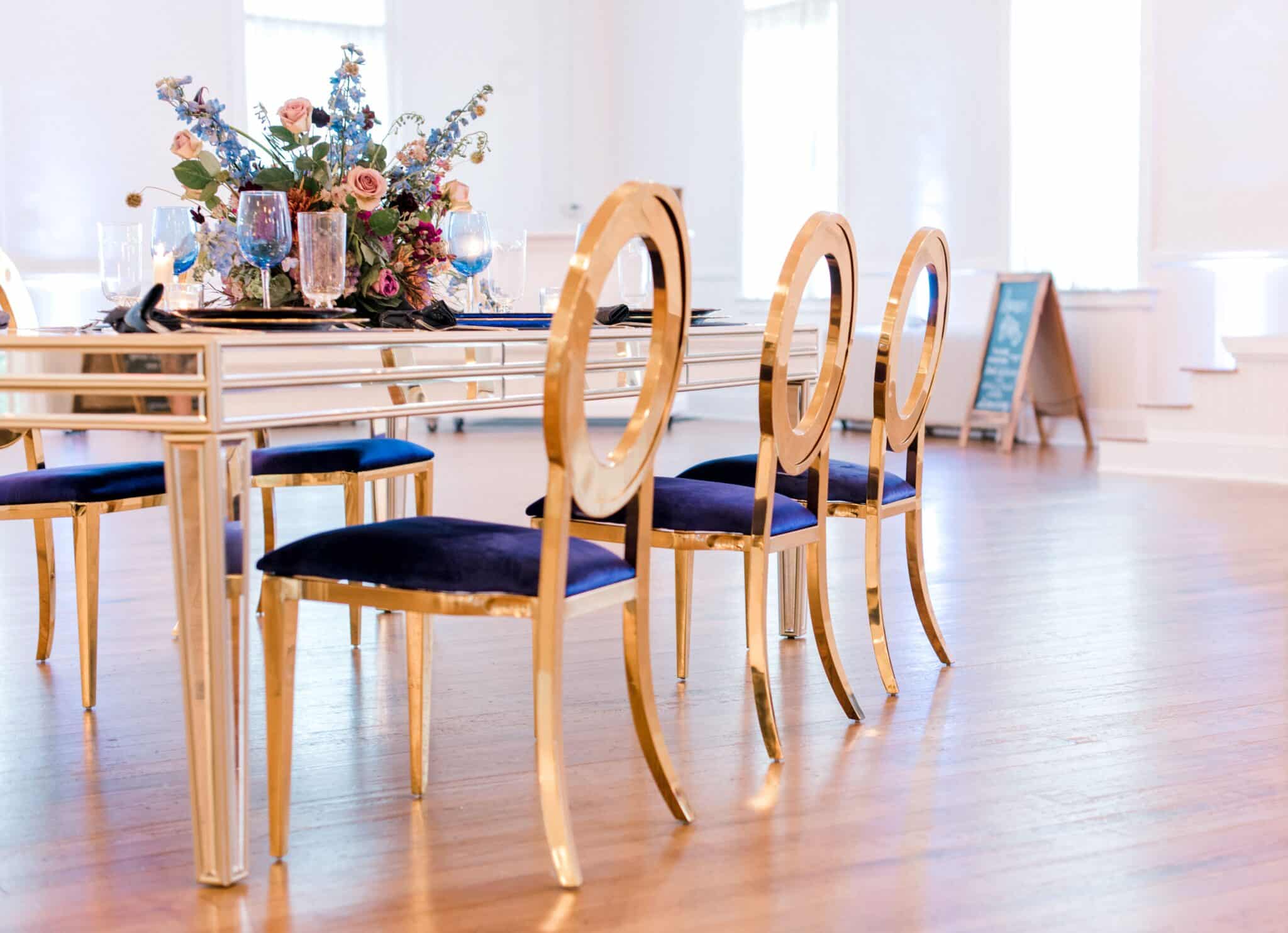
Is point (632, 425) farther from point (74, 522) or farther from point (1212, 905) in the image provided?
point (74, 522)

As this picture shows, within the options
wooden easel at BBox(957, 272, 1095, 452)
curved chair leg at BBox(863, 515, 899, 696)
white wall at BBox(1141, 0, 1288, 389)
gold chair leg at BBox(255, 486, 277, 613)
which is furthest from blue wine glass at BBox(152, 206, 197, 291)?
white wall at BBox(1141, 0, 1288, 389)

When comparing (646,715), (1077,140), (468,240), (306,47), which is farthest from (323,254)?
(306,47)

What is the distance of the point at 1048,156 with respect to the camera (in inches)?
315

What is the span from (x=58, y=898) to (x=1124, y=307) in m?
6.68

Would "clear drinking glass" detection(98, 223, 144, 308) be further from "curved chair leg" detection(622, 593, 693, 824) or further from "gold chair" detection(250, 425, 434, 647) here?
"curved chair leg" detection(622, 593, 693, 824)

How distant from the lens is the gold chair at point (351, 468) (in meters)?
3.17

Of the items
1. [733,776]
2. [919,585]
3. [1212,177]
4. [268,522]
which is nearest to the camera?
[733,776]

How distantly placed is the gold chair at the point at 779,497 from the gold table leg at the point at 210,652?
67 centimetres

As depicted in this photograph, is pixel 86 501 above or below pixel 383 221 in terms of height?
below

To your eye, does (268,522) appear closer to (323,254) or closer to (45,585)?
(45,585)

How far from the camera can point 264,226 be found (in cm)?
233

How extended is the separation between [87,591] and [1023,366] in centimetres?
558

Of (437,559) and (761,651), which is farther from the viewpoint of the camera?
(761,651)

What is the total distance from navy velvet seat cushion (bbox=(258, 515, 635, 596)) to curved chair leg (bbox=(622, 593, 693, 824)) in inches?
4.6
